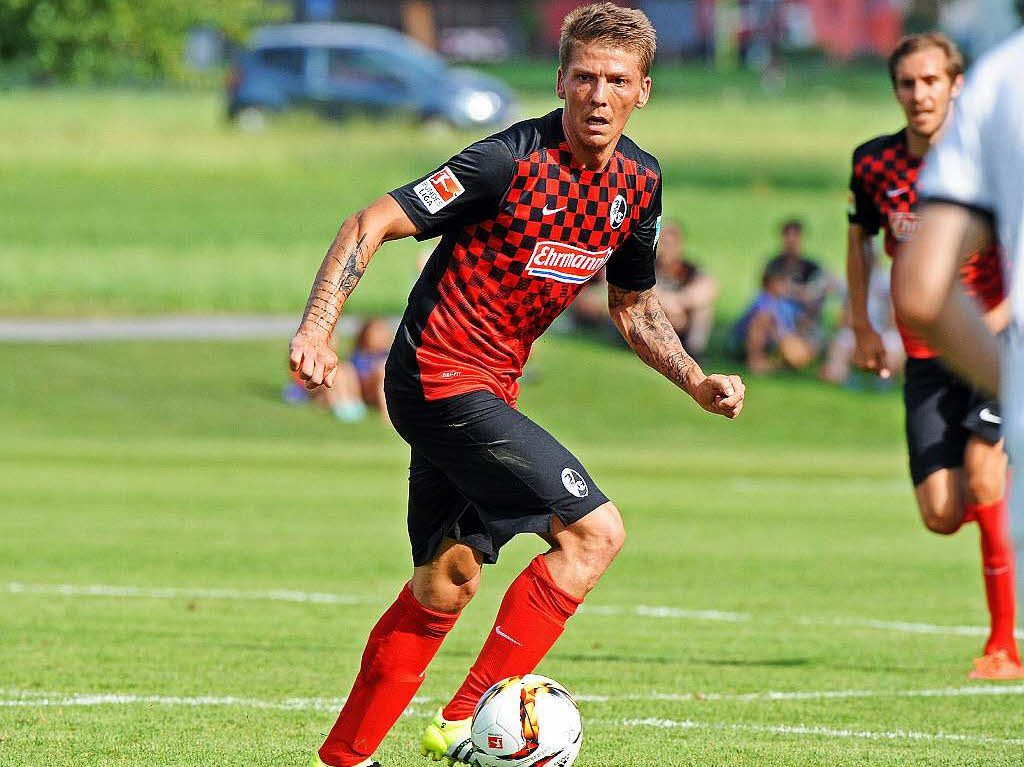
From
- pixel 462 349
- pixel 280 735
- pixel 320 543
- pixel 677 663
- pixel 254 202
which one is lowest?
pixel 254 202

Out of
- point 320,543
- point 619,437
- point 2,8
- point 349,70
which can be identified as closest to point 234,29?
point 2,8

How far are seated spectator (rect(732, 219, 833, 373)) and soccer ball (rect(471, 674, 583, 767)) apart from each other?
18288mm

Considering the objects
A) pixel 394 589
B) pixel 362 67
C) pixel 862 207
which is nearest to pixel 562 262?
pixel 862 207

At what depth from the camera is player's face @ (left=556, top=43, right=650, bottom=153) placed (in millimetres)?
5867

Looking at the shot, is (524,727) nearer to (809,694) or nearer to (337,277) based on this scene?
(337,277)

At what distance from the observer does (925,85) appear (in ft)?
27.2

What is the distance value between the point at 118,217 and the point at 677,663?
30.1 m

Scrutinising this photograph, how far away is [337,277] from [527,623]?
1234mm

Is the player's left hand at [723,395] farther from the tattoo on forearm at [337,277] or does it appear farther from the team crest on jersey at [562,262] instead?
the tattoo on forearm at [337,277]

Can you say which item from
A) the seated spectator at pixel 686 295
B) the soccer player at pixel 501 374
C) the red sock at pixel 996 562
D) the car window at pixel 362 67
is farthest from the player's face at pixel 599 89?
the car window at pixel 362 67

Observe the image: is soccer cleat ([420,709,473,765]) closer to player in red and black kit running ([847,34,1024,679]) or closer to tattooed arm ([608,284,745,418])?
tattooed arm ([608,284,745,418])

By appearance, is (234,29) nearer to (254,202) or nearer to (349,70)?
(254,202)

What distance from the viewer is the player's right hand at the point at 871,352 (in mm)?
8703

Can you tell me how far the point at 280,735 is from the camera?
663cm
